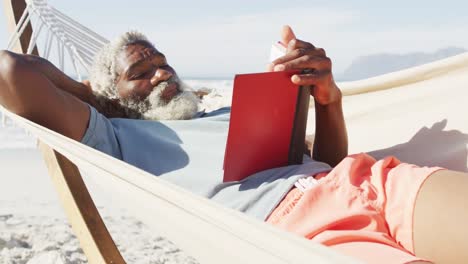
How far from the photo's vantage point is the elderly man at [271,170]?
2.87ft

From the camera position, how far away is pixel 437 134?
1341 millimetres

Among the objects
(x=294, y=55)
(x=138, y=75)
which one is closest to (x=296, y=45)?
(x=294, y=55)

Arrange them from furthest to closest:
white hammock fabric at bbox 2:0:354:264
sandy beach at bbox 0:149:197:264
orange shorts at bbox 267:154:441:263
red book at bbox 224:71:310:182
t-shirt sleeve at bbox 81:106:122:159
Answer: sandy beach at bbox 0:149:197:264, t-shirt sleeve at bbox 81:106:122:159, red book at bbox 224:71:310:182, orange shorts at bbox 267:154:441:263, white hammock fabric at bbox 2:0:354:264

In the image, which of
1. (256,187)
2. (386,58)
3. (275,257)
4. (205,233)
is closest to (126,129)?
(256,187)

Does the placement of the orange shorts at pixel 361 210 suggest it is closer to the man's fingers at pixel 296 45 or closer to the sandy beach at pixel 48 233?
the man's fingers at pixel 296 45

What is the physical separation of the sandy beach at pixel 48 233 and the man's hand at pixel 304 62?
112cm

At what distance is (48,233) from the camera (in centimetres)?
226

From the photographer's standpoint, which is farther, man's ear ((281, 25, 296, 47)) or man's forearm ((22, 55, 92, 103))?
man's forearm ((22, 55, 92, 103))

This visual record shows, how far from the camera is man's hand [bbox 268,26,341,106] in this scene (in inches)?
41.0

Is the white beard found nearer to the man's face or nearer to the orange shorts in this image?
the man's face

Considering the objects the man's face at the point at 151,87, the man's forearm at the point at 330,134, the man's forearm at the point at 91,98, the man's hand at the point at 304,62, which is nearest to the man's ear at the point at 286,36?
the man's hand at the point at 304,62

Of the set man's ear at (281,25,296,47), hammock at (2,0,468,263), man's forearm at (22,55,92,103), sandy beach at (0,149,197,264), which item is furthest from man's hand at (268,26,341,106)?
sandy beach at (0,149,197,264)

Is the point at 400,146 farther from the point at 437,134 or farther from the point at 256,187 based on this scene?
the point at 256,187

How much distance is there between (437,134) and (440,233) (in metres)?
0.55
